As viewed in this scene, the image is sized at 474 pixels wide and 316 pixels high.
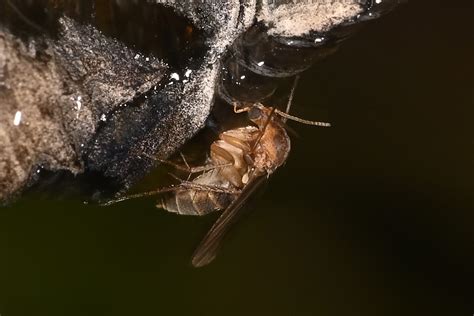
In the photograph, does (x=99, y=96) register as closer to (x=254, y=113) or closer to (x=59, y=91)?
(x=59, y=91)

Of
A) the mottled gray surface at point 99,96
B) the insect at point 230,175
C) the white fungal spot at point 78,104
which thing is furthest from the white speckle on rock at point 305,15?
the insect at point 230,175

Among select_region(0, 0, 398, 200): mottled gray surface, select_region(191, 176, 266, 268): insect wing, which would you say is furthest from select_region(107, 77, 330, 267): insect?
select_region(0, 0, 398, 200): mottled gray surface

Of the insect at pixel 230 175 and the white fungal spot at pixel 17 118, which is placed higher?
the white fungal spot at pixel 17 118

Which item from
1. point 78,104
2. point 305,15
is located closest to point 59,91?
point 78,104

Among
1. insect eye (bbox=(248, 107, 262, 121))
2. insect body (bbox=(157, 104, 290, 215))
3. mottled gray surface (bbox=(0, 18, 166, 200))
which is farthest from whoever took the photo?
insect body (bbox=(157, 104, 290, 215))

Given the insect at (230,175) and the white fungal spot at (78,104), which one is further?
the insect at (230,175)

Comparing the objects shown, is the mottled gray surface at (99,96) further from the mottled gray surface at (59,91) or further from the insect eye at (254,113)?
the insect eye at (254,113)

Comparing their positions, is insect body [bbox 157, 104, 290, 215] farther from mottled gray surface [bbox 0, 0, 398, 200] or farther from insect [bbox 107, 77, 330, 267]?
mottled gray surface [bbox 0, 0, 398, 200]
